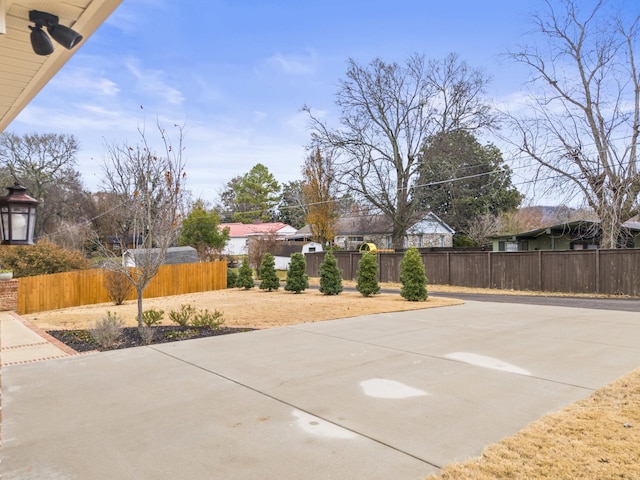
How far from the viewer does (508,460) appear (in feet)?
9.38

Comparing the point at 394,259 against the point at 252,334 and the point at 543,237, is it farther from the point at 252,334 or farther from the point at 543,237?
the point at 252,334

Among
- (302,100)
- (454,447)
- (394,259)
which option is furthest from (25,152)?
(454,447)

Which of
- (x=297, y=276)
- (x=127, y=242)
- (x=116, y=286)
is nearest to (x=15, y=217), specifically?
(x=127, y=242)

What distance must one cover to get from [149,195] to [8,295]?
8.33 meters

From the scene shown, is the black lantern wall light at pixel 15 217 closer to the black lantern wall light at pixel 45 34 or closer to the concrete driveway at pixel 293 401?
the concrete driveway at pixel 293 401

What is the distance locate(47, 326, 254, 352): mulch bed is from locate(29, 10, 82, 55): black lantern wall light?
530 cm

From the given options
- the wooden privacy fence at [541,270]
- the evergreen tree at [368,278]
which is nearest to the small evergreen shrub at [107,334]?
the evergreen tree at [368,278]

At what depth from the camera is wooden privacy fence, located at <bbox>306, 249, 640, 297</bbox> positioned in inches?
600

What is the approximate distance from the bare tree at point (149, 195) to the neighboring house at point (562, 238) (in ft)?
58.3

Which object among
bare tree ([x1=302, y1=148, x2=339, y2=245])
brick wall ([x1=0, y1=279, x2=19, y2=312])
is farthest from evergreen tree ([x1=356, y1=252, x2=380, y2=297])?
bare tree ([x1=302, y1=148, x2=339, y2=245])

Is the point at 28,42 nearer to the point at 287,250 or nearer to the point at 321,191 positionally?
the point at 321,191

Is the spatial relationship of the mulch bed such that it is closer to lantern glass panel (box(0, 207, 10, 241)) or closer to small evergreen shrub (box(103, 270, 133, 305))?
lantern glass panel (box(0, 207, 10, 241))

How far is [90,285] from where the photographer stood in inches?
641

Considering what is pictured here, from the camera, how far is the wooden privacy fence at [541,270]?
15.2 m
